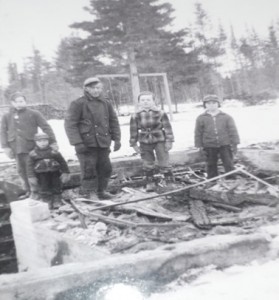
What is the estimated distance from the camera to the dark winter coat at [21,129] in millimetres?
6059

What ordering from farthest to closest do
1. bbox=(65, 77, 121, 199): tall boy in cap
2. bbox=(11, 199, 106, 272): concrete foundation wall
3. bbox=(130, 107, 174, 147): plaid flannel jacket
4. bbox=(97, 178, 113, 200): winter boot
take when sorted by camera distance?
bbox=(130, 107, 174, 147): plaid flannel jacket, bbox=(97, 178, 113, 200): winter boot, bbox=(65, 77, 121, 199): tall boy in cap, bbox=(11, 199, 106, 272): concrete foundation wall

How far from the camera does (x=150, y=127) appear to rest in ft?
20.1

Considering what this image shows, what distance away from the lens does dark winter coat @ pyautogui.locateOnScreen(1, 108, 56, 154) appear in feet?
19.9

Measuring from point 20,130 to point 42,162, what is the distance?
0.71 meters

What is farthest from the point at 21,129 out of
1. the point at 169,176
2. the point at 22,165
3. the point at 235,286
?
the point at 235,286

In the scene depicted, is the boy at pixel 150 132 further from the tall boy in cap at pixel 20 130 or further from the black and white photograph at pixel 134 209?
the tall boy in cap at pixel 20 130

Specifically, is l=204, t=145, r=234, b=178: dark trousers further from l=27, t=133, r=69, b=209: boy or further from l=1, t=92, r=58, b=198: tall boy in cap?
l=1, t=92, r=58, b=198: tall boy in cap

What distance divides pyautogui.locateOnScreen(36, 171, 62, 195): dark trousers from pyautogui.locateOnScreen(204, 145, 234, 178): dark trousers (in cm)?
258

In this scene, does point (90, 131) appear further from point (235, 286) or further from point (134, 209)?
point (235, 286)

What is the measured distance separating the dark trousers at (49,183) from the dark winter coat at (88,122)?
3.19ft

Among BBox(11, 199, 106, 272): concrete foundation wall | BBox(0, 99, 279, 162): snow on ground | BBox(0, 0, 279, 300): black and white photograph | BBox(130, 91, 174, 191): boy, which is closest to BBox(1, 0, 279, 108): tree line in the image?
BBox(0, 99, 279, 162): snow on ground

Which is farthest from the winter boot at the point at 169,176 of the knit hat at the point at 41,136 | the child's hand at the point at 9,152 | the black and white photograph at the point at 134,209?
the child's hand at the point at 9,152

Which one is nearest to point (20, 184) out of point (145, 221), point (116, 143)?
point (116, 143)

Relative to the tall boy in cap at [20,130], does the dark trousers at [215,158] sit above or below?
below
